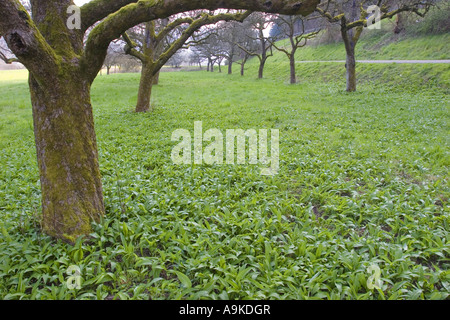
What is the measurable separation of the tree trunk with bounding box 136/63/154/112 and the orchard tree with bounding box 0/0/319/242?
7996 millimetres

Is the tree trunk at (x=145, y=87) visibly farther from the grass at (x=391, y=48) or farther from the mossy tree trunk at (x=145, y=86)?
the grass at (x=391, y=48)

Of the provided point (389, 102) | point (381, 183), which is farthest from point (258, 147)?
point (389, 102)

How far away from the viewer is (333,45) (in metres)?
31.5

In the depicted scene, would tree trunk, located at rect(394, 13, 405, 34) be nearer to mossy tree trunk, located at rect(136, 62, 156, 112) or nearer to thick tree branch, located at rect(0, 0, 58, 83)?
mossy tree trunk, located at rect(136, 62, 156, 112)

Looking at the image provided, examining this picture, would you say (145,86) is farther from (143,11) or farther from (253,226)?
(253,226)

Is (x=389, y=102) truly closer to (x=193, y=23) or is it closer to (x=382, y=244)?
(x=193, y=23)

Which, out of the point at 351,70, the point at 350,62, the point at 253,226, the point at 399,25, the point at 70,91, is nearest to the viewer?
the point at 70,91

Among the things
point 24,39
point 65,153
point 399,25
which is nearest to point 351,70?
point 399,25

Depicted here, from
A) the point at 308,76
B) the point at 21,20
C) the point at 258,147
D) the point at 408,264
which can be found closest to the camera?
the point at 21,20

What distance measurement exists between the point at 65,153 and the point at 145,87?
8.74 meters

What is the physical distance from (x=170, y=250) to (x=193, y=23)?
388 inches

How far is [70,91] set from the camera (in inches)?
128

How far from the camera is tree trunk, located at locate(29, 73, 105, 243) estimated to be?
321 cm

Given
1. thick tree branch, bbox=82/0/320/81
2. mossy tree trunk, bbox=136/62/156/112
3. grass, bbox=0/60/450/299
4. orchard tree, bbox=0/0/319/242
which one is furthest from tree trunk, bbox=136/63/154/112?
thick tree branch, bbox=82/0/320/81
